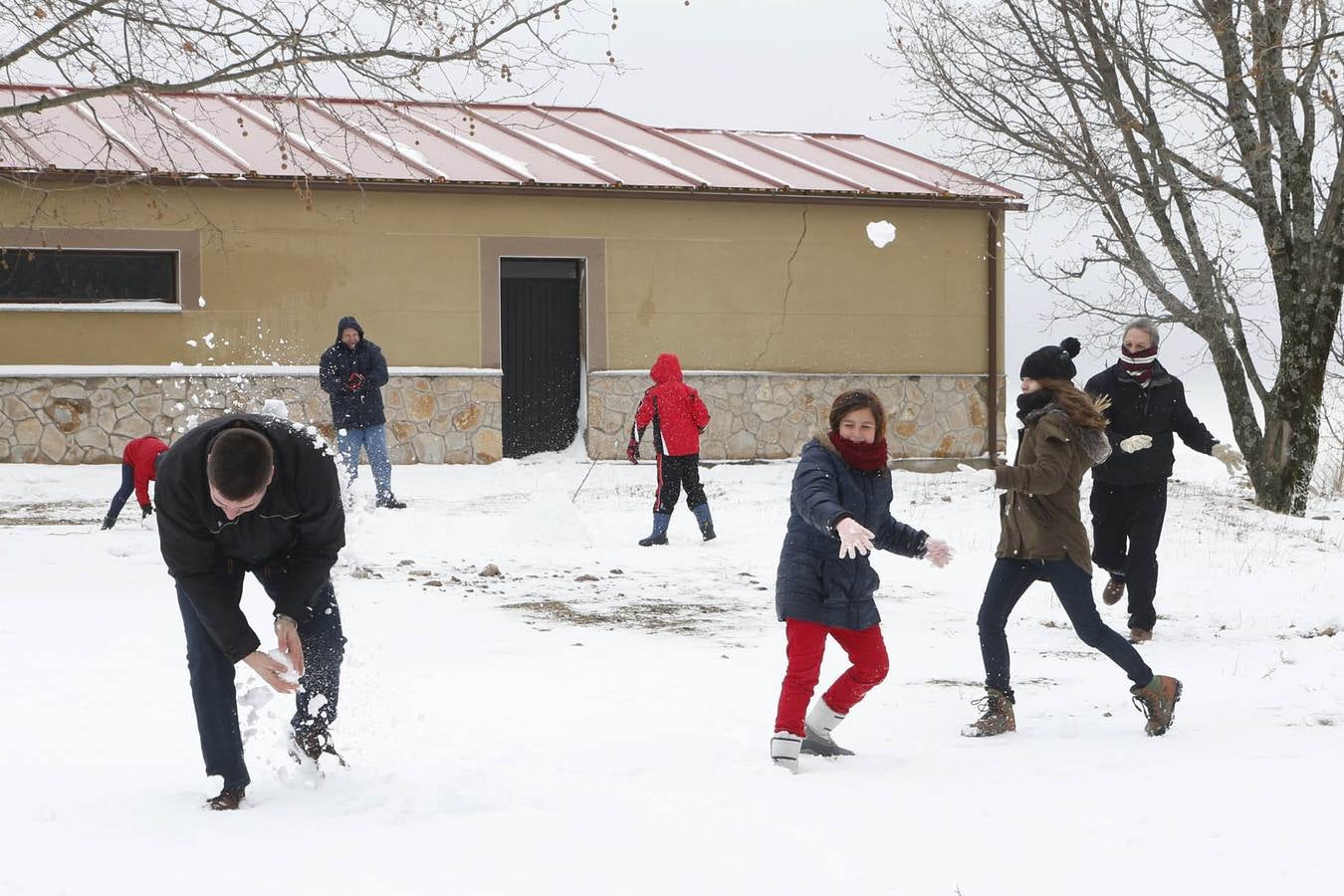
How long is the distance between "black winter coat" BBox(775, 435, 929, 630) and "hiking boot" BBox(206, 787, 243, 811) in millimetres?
1975

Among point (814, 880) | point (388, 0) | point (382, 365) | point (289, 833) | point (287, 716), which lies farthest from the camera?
point (382, 365)

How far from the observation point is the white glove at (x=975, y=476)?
671 inches

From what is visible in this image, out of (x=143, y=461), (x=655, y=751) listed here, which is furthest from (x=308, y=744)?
(x=143, y=461)

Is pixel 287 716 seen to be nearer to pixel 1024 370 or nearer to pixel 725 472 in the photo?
pixel 1024 370

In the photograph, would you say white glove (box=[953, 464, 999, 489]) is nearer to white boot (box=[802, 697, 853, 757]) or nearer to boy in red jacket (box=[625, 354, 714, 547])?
boy in red jacket (box=[625, 354, 714, 547])

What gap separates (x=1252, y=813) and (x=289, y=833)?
3050mm

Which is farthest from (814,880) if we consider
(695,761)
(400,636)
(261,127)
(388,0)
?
(261,127)

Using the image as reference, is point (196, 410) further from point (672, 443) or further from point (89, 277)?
point (672, 443)

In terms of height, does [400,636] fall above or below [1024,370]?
below

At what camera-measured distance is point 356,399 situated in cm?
1353

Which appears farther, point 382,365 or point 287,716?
point 382,365

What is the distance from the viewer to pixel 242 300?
16812 millimetres

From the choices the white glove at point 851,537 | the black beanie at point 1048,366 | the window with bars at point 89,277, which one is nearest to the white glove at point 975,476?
the window with bars at point 89,277

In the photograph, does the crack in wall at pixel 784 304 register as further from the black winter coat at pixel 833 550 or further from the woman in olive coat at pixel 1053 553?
the black winter coat at pixel 833 550
